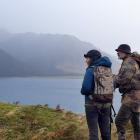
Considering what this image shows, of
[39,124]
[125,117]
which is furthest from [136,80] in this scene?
[39,124]

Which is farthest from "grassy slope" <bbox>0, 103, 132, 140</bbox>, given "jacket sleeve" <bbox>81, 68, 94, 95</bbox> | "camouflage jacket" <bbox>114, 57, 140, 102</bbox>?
"jacket sleeve" <bbox>81, 68, 94, 95</bbox>

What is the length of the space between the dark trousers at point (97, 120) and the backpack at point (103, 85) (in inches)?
10.0

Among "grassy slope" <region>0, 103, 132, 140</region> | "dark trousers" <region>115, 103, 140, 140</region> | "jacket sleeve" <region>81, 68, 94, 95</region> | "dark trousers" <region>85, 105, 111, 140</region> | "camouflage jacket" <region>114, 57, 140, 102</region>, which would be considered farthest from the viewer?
"grassy slope" <region>0, 103, 132, 140</region>

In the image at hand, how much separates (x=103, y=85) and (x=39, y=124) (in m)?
3.62

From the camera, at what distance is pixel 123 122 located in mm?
11898

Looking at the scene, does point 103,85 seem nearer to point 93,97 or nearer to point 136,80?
point 93,97

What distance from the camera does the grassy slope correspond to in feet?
42.5

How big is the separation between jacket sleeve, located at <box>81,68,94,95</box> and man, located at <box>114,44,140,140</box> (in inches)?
29.8

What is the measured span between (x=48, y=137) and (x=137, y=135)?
212 centimetres

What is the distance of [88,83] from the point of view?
36.1ft

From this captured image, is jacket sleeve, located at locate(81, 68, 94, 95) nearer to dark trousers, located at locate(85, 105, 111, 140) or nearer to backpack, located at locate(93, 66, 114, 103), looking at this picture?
backpack, located at locate(93, 66, 114, 103)

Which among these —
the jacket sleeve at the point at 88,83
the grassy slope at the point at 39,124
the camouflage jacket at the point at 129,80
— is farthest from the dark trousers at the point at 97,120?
the grassy slope at the point at 39,124

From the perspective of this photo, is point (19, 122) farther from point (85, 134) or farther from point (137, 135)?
point (137, 135)

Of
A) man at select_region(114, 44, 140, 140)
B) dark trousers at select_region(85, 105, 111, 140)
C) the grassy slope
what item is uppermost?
man at select_region(114, 44, 140, 140)
